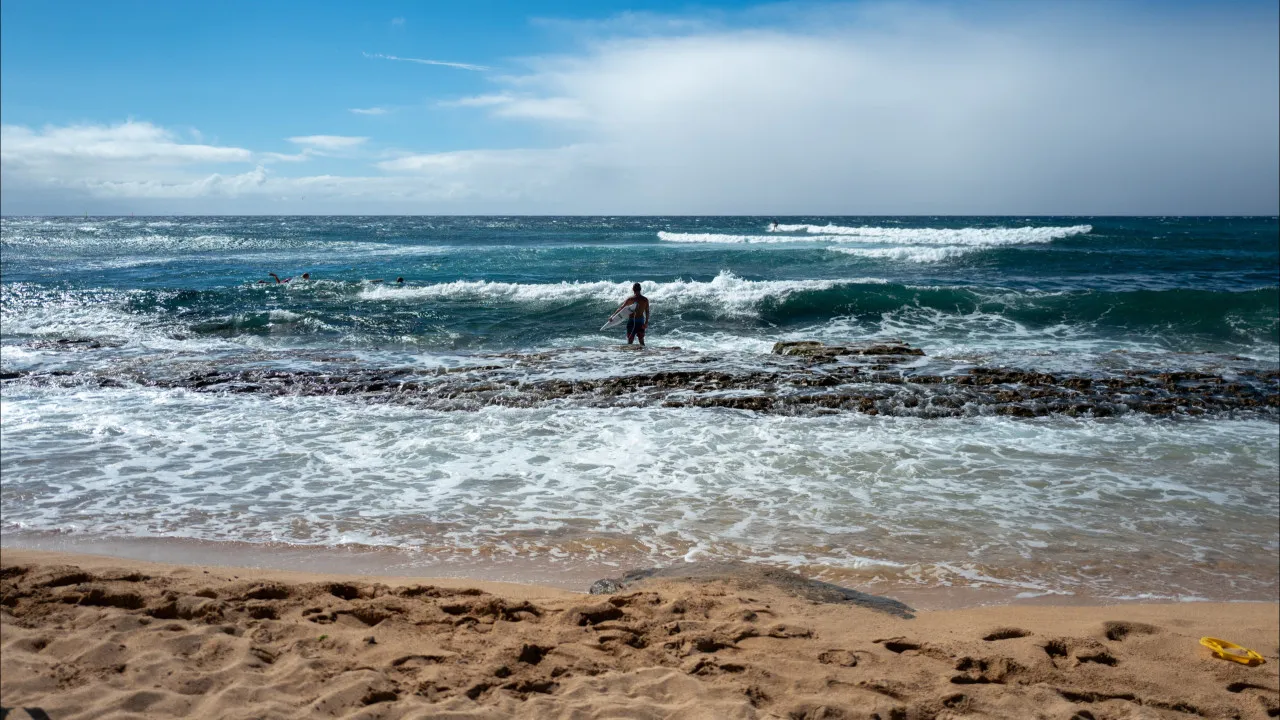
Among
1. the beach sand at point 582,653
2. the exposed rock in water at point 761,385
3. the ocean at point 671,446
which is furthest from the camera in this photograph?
the exposed rock in water at point 761,385

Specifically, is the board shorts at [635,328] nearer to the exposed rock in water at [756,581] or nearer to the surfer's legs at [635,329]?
the surfer's legs at [635,329]

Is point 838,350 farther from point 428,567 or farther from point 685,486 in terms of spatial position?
point 428,567

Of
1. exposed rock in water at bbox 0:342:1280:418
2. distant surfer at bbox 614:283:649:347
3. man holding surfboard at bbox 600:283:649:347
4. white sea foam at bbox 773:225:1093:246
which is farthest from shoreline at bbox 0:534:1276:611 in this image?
white sea foam at bbox 773:225:1093:246

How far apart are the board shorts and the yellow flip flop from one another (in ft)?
37.2

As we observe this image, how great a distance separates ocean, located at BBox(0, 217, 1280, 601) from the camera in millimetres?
5379

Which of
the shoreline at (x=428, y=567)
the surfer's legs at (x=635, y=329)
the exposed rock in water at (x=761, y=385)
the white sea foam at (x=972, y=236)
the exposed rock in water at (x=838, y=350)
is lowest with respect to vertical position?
the shoreline at (x=428, y=567)

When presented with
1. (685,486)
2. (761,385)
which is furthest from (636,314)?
(685,486)

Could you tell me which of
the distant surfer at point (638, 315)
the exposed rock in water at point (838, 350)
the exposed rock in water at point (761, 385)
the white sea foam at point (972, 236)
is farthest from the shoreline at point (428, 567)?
the white sea foam at point (972, 236)

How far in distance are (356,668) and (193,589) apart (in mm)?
1504

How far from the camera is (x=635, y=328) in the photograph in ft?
48.8

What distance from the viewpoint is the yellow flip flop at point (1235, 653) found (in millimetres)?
3727

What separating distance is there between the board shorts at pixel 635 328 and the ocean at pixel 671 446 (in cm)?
123

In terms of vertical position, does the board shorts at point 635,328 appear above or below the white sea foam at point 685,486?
above

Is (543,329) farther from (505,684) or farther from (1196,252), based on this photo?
(1196,252)
